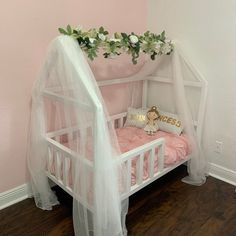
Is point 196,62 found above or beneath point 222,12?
beneath

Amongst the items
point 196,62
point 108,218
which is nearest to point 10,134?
point 108,218

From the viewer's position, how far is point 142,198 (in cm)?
244

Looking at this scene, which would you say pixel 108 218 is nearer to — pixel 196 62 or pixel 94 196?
pixel 94 196

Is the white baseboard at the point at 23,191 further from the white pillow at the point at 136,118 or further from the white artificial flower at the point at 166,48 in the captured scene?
the white artificial flower at the point at 166,48

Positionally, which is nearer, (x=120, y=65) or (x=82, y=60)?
(x=82, y=60)

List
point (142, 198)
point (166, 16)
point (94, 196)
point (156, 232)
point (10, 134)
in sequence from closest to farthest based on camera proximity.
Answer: point (94, 196)
point (156, 232)
point (10, 134)
point (142, 198)
point (166, 16)

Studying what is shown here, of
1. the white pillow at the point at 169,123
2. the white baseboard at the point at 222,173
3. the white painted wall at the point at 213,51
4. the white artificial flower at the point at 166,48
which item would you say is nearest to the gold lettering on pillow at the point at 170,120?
the white pillow at the point at 169,123

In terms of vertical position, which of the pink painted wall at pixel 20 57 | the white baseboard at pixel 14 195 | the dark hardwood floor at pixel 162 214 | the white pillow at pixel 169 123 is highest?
the pink painted wall at pixel 20 57

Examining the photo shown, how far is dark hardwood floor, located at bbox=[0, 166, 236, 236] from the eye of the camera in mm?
2041

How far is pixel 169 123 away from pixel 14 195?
1.63 metres

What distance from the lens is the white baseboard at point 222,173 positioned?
8.86 ft

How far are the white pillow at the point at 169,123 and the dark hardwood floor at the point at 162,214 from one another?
560 millimetres

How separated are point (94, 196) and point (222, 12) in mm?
1969

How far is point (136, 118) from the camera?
9.60 ft
